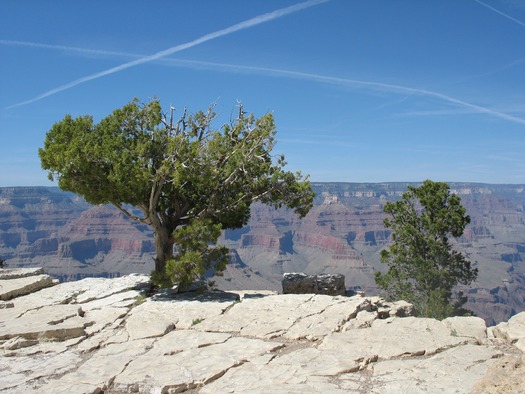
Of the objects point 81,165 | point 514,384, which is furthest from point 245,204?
point 514,384

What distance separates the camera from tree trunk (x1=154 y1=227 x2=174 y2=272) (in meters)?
19.6

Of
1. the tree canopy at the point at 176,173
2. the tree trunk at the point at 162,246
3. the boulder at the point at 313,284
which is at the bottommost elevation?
the boulder at the point at 313,284

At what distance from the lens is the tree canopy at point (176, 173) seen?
17656 mm

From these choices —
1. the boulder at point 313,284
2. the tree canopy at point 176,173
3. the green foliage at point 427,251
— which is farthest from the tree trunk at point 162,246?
the green foliage at point 427,251

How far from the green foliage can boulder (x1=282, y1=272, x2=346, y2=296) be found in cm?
1167

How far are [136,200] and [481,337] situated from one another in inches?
519

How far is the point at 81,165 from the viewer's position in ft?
57.4

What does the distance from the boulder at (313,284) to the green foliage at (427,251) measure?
1167 centimetres

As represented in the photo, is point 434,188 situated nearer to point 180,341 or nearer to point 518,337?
point 518,337

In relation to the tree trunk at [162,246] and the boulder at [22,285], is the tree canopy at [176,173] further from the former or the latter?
the boulder at [22,285]

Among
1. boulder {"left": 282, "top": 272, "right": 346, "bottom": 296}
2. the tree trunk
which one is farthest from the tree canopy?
boulder {"left": 282, "top": 272, "right": 346, "bottom": 296}

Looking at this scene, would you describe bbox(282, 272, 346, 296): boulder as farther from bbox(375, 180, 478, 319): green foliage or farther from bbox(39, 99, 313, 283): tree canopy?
bbox(375, 180, 478, 319): green foliage

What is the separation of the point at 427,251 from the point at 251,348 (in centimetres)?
2414

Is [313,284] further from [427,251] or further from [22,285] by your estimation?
[427,251]
